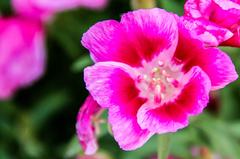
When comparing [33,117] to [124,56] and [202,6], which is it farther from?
[202,6]

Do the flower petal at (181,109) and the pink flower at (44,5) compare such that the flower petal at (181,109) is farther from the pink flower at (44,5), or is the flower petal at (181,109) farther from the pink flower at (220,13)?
the pink flower at (44,5)

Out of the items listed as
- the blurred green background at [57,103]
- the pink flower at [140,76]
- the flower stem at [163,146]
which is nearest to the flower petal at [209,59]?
the pink flower at [140,76]

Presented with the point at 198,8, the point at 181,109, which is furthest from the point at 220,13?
the point at 181,109

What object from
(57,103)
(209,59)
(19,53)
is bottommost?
(57,103)

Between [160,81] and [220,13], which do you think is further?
[160,81]

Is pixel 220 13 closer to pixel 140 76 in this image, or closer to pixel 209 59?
pixel 209 59
